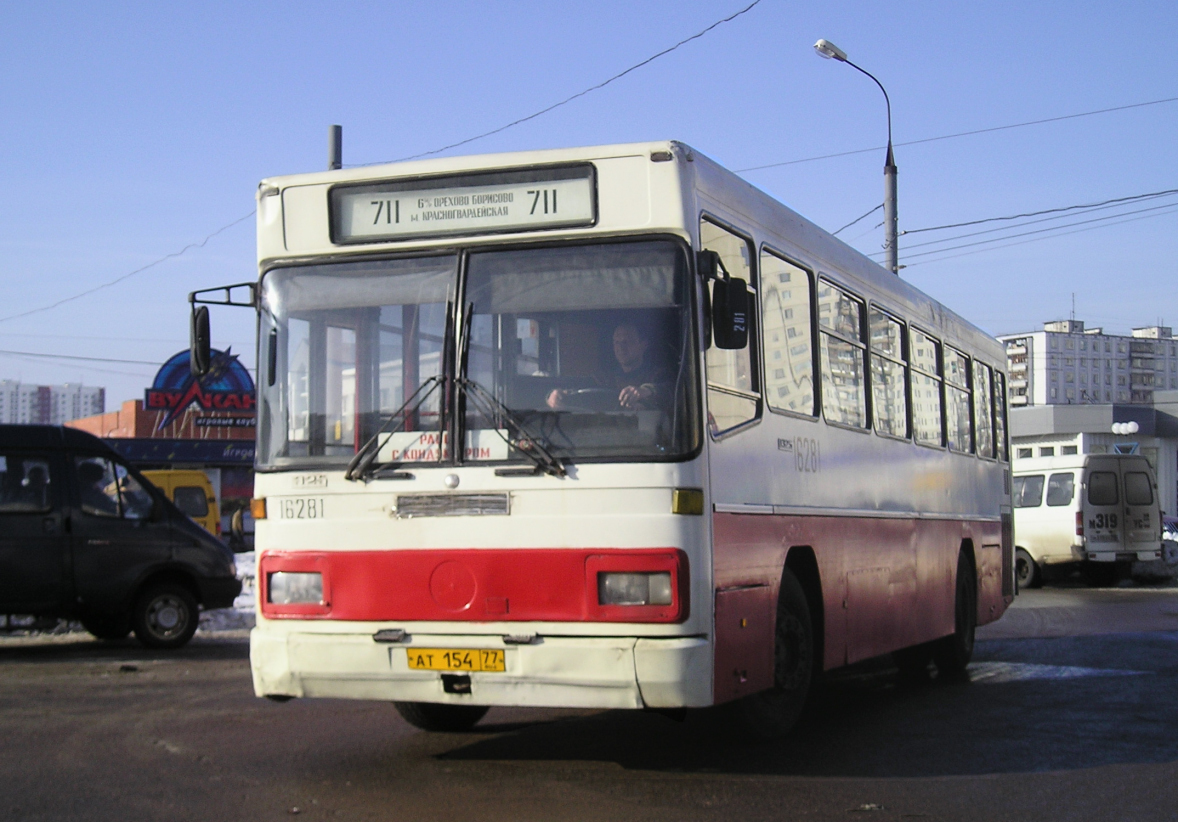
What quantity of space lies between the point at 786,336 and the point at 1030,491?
66.2 ft

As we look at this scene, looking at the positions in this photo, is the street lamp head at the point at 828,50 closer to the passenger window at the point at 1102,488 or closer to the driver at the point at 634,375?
the passenger window at the point at 1102,488

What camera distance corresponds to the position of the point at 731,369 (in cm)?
721

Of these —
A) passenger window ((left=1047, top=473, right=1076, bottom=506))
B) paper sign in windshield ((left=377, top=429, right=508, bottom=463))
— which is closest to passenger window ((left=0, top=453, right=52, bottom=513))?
paper sign in windshield ((left=377, top=429, right=508, bottom=463))

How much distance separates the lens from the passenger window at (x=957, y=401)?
12344 mm

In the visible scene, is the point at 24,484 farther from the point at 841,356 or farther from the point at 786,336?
the point at 786,336

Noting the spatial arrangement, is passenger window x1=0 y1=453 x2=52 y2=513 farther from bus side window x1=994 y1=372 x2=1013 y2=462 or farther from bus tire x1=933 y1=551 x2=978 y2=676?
bus side window x1=994 y1=372 x2=1013 y2=462

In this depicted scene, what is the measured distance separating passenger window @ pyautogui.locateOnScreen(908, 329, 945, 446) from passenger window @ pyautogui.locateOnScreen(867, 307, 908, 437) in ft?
0.99

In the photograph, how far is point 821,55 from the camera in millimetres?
23047

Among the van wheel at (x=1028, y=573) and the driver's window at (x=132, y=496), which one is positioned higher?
the driver's window at (x=132, y=496)

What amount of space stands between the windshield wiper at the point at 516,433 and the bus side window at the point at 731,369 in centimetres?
78

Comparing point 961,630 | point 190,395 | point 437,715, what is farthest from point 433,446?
point 190,395

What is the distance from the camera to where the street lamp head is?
2286 cm

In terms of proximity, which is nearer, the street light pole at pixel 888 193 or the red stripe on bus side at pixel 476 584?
the red stripe on bus side at pixel 476 584

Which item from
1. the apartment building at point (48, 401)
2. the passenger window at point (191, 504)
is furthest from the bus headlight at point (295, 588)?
the apartment building at point (48, 401)
